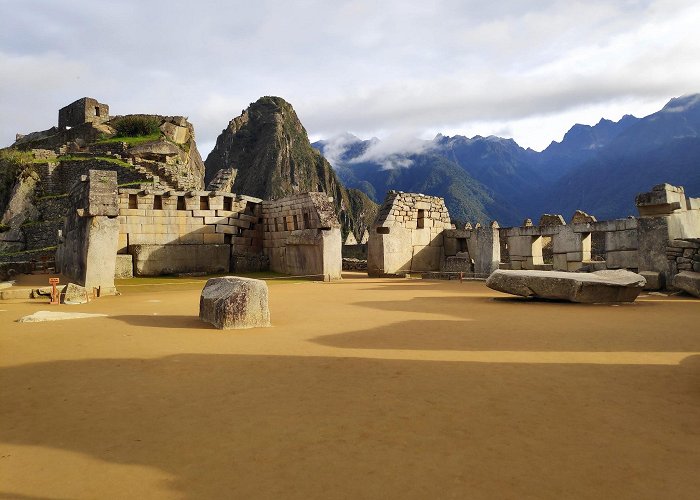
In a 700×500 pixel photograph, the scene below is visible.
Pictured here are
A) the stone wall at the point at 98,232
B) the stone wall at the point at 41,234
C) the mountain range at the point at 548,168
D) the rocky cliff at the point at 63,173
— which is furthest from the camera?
the mountain range at the point at 548,168

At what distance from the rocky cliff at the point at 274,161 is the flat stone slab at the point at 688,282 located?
236ft

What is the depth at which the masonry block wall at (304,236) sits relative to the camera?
16.6m

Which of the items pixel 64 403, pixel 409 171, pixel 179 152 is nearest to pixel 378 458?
pixel 64 403

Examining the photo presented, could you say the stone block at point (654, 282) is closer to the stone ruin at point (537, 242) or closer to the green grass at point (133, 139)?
the stone ruin at point (537, 242)

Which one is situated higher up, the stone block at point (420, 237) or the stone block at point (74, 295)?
the stone block at point (420, 237)

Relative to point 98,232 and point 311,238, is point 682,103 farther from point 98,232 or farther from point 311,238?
point 98,232

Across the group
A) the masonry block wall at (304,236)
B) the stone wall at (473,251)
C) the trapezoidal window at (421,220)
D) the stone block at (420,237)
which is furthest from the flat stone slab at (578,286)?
the trapezoidal window at (421,220)

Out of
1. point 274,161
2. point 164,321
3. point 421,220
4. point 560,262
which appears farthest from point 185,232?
point 274,161

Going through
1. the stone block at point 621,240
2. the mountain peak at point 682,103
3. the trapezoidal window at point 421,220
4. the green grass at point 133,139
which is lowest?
the stone block at point 621,240

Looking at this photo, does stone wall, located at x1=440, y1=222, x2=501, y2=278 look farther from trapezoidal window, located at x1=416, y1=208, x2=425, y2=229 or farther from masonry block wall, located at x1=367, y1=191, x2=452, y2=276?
trapezoidal window, located at x1=416, y1=208, x2=425, y2=229

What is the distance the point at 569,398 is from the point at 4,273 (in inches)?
779

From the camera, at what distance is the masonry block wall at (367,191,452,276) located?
18.6 meters

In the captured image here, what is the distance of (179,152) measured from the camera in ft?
107

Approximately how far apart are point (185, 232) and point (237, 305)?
11.6m
